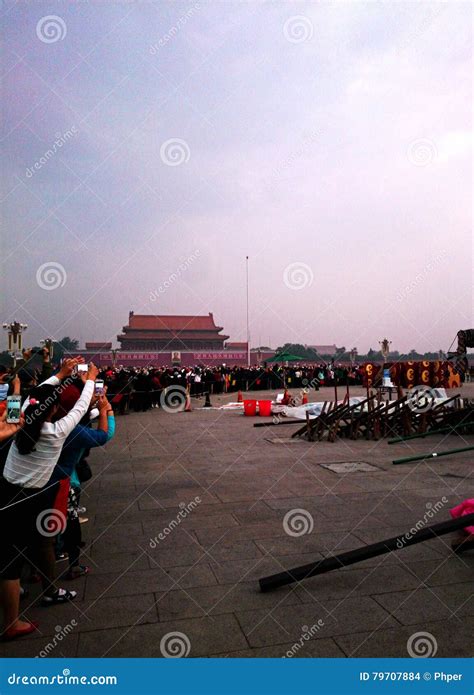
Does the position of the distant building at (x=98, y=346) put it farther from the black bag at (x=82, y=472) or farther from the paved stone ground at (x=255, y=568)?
the black bag at (x=82, y=472)

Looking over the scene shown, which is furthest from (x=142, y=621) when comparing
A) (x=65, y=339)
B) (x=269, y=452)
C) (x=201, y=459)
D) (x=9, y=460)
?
(x=65, y=339)

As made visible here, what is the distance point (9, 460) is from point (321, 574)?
2.60 m

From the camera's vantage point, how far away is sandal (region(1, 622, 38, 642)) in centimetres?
313

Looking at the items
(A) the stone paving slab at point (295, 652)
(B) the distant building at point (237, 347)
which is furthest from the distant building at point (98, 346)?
(A) the stone paving slab at point (295, 652)

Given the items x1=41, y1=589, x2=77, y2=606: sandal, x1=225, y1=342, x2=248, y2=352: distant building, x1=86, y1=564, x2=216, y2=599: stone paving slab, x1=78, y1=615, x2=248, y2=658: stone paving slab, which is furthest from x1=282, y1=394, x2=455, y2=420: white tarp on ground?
x1=225, y1=342, x2=248, y2=352: distant building

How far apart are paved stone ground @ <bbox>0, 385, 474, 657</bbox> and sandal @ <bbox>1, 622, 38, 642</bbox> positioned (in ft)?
0.24

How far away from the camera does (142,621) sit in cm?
333

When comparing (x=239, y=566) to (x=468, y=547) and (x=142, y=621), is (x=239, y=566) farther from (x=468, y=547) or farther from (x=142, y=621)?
(x=468, y=547)

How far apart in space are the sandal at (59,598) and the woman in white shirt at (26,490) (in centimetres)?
32

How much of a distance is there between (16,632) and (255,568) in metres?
1.88

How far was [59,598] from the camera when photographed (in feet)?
12.0

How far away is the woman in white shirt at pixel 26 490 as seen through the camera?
125 inches

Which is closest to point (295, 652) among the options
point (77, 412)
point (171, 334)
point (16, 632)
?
point (16, 632)

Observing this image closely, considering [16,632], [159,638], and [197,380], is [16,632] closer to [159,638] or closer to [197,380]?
[159,638]
